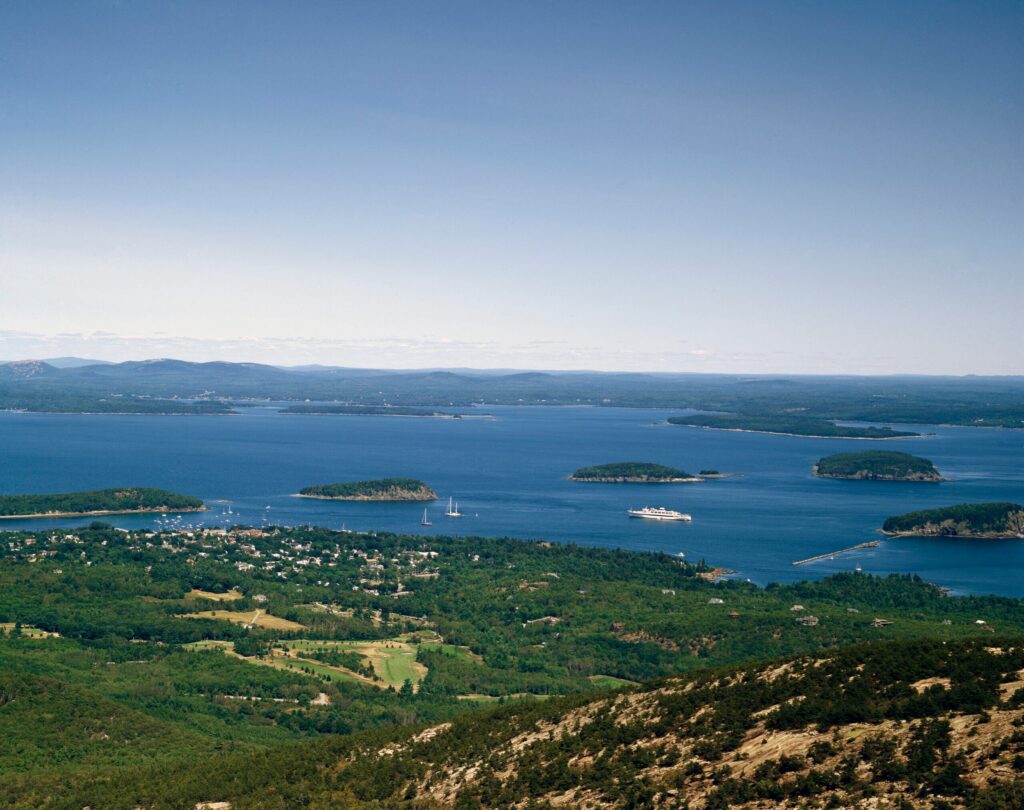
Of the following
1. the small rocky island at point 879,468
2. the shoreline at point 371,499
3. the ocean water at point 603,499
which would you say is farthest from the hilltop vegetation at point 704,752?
the small rocky island at point 879,468

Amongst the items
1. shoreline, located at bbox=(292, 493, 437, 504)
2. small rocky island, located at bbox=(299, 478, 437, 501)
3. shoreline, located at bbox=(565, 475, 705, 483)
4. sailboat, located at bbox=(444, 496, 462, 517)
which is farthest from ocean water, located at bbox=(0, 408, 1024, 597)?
small rocky island, located at bbox=(299, 478, 437, 501)

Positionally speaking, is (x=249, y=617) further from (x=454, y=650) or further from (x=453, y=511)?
(x=453, y=511)

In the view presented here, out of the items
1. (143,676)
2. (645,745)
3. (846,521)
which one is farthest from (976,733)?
Answer: (846,521)

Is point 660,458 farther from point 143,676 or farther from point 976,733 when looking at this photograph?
point 976,733

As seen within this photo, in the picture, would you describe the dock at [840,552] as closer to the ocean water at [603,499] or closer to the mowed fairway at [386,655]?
the ocean water at [603,499]

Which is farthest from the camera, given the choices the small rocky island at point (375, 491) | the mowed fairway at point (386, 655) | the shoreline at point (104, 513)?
the small rocky island at point (375, 491)

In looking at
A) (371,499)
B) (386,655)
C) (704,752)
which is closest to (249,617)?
(386,655)
